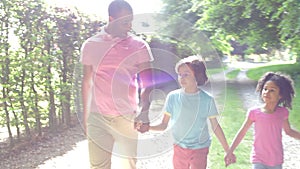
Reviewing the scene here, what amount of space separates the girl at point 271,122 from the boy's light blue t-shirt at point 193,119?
10.8 inches

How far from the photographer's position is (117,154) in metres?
2.33

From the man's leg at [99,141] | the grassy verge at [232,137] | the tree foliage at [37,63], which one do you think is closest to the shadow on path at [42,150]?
the tree foliage at [37,63]

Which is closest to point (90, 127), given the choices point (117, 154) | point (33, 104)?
point (117, 154)

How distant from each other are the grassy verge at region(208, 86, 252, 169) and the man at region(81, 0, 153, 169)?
0.89 meters

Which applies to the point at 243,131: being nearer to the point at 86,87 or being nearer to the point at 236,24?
the point at 86,87

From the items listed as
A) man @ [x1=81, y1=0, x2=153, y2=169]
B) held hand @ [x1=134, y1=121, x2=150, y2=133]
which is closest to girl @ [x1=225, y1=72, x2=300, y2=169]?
held hand @ [x1=134, y1=121, x2=150, y2=133]

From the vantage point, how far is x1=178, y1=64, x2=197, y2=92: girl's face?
7.70ft

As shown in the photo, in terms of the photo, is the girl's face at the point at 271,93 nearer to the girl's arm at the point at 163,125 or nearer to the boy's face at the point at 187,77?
the boy's face at the point at 187,77

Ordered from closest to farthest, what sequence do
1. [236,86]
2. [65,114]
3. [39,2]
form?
[39,2] → [65,114] → [236,86]

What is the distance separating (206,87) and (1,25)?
8.49ft

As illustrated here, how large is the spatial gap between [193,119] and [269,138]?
0.48m

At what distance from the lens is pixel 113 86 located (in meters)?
2.21

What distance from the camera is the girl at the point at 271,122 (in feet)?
7.45

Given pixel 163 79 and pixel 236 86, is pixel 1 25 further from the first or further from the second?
pixel 236 86
